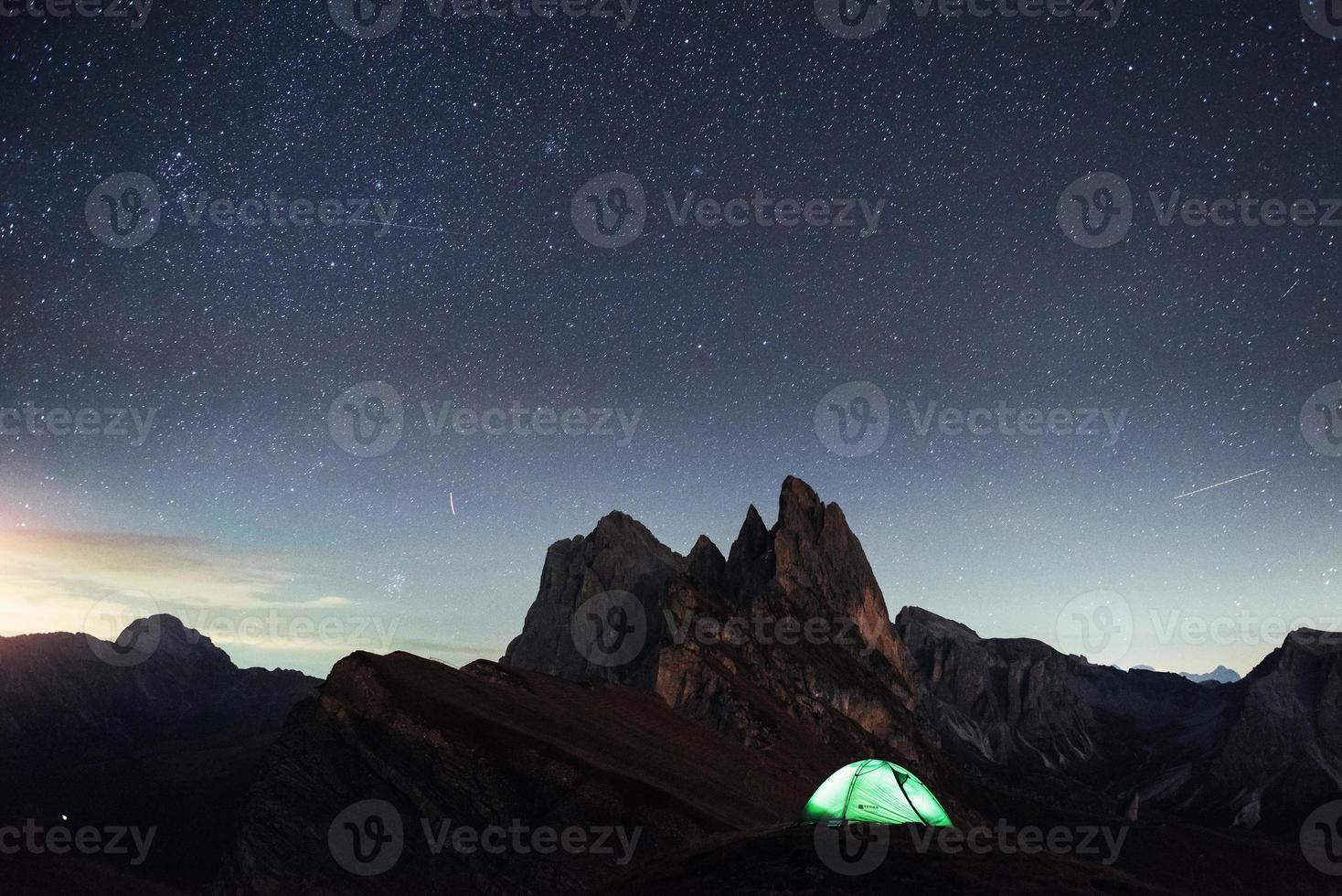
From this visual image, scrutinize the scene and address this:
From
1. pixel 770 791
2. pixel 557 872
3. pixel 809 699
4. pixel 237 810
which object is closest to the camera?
pixel 557 872

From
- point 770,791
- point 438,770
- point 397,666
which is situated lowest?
point 770,791

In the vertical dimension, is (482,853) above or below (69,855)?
below

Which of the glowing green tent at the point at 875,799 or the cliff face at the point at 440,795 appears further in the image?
the cliff face at the point at 440,795

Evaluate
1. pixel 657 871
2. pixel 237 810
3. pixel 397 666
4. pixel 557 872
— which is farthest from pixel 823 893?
pixel 397 666

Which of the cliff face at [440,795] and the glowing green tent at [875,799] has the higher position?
the glowing green tent at [875,799]

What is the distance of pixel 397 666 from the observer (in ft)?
307

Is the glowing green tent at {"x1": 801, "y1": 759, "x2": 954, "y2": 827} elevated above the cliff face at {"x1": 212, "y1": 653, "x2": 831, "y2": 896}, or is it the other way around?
the glowing green tent at {"x1": 801, "y1": 759, "x2": 954, "y2": 827}

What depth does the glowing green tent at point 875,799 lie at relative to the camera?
152 feet

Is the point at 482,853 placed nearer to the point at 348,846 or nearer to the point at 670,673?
the point at 348,846

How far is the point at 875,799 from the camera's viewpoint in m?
47.1

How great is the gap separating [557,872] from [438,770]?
15.7m

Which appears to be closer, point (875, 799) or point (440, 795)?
point (875, 799)

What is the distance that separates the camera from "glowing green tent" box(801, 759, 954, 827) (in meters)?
46.4

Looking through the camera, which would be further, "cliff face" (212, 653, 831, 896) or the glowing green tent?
"cliff face" (212, 653, 831, 896)
